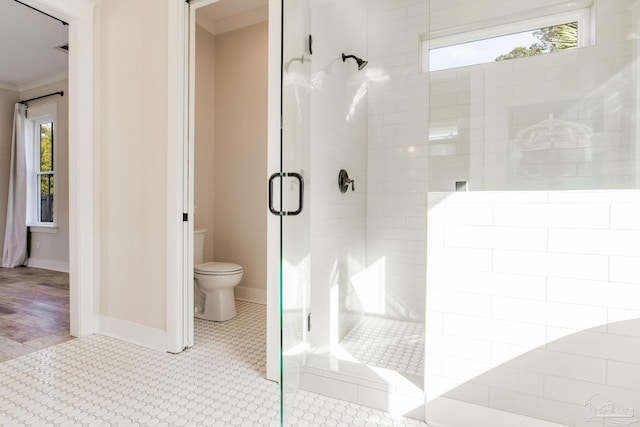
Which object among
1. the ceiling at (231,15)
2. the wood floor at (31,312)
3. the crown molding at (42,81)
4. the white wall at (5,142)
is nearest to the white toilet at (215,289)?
the wood floor at (31,312)

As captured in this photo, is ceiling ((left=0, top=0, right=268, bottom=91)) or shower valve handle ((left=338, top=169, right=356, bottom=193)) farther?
ceiling ((left=0, top=0, right=268, bottom=91))

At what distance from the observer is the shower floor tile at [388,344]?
1731 millimetres

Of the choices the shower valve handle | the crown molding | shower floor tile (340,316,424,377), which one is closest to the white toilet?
shower floor tile (340,316,424,377)

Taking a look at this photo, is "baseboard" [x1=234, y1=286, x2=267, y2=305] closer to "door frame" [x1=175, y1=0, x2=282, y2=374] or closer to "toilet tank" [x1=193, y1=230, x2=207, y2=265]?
"toilet tank" [x1=193, y1=230, x2=207, y2=265]

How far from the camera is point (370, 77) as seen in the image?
8.34ft

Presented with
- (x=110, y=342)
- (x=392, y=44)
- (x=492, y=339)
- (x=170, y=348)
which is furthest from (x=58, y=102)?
(x=492, y=339)

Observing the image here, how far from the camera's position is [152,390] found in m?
1.63

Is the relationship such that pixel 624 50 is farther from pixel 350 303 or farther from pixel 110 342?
pixel 110 342

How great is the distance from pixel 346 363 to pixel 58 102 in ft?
17.3

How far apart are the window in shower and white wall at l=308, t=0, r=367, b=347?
22.2 inches

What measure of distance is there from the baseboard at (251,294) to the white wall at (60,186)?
2.98 meters

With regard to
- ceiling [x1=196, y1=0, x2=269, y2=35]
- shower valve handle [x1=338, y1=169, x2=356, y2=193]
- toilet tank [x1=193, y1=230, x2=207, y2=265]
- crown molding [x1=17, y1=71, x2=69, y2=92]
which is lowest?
toilet tank [x1=193, y1=230, x2=207, y2=265]

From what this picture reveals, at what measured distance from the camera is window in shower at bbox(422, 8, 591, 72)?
5.90ft

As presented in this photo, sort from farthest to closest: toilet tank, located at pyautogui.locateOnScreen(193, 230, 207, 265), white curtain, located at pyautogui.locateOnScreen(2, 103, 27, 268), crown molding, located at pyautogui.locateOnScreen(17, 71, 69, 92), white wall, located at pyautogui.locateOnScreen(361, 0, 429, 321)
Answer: white curtain, located at pyautogui.locateOnScreen(2, 103, 27, 268)
crown molding, located at pyautogui.locateOnScreen(17, 71, 69, 92)
toilet tank, located at pyautogui.locateOnScreen(193, 230, 207, 265)
white wall, located at pyautogui.locateOnScreen(361, 0, 429, 321)
